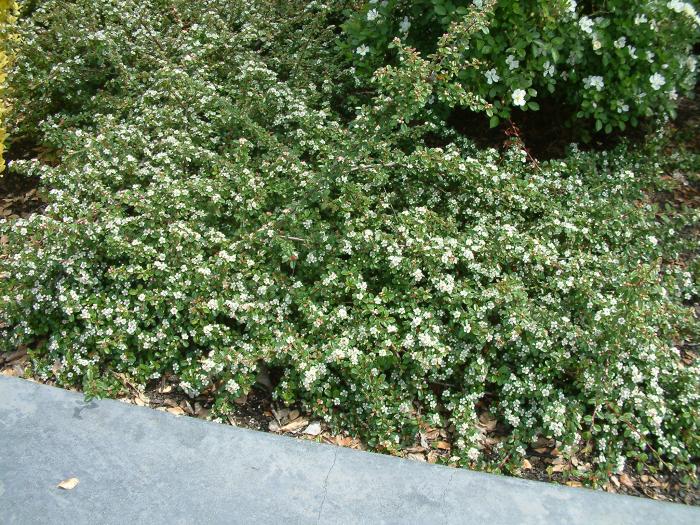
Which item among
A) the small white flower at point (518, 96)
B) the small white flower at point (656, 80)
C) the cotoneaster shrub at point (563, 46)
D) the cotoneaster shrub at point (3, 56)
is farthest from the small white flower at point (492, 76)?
the cotoneaster shrub at point (3, 56)

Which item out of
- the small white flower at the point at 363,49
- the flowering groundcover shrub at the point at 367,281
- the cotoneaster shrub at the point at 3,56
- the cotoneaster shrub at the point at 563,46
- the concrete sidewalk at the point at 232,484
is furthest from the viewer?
the small white flower at the point at 363,49

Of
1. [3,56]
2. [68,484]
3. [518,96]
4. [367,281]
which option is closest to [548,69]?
[518,96]

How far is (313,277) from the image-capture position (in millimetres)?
2775

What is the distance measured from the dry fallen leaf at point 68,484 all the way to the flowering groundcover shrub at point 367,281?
408 mm

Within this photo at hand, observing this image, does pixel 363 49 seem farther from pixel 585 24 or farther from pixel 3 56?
pixel 3 56

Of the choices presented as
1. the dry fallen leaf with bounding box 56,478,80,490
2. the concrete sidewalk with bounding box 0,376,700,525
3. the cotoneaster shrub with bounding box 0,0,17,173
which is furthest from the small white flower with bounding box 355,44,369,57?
the dry fallen leaf with bounding box 56,478,80,490

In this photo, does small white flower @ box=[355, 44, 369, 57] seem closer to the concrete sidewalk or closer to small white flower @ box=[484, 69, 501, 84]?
small white flower @ box=[484, 69, 501, 84]

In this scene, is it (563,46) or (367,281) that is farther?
(563,46)

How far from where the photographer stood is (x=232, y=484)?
6.33 ft

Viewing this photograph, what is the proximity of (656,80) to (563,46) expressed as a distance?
55cm

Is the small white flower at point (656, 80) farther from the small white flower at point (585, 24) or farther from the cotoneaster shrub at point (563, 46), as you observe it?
the small white flower at point (585, 24)

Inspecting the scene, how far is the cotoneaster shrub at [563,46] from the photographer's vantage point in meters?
3.21

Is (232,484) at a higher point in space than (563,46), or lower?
lower

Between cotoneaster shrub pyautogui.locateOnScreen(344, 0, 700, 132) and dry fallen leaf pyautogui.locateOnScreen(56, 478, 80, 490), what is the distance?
93.9 inches
